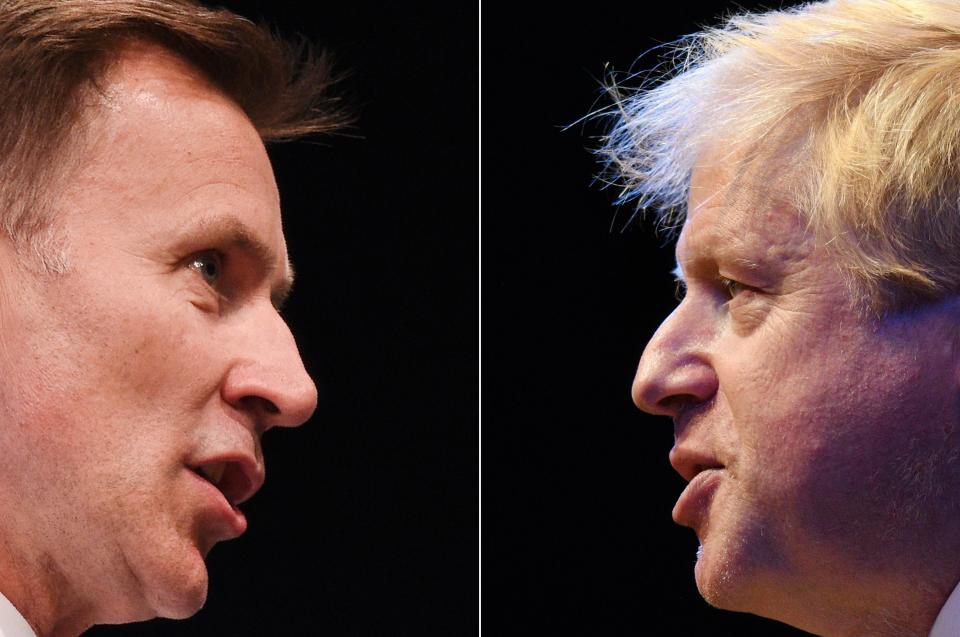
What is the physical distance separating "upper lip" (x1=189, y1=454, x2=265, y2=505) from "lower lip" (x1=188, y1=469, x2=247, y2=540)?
2cm

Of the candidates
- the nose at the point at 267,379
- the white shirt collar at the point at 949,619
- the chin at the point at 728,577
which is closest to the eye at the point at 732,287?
the chin at the point at 728,577

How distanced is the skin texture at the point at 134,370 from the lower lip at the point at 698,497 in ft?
1.55

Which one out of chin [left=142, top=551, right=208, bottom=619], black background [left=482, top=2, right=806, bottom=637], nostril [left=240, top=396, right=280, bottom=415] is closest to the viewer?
chin [left=142, top=551, right=208, bottom=619]

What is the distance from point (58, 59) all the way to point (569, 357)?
103cm

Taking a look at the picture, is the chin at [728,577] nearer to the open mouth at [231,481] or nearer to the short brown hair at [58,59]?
the open mouth at [231,481]

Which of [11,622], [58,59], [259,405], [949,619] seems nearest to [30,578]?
[11,622]

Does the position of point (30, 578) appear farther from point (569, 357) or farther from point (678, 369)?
point (569, 357)

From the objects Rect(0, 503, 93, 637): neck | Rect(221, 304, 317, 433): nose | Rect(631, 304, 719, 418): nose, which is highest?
Rect(631, 304, 719, 418): nose

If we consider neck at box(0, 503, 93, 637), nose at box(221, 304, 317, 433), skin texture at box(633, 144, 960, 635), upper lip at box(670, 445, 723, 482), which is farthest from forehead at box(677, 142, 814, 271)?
neck at box(0, 503, 93, 637)

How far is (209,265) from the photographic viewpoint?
5.32 feet

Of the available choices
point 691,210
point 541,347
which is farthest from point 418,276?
point 691,210

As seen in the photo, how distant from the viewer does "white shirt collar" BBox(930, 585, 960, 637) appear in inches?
55.3

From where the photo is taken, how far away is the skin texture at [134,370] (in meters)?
1.49

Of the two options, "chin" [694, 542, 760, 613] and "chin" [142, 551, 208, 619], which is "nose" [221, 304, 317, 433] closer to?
"chin" [142, 551, 208, 619]
